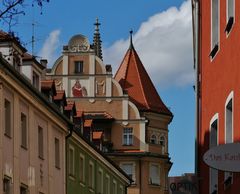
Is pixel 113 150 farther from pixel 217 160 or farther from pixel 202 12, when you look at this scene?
pixel 217 160

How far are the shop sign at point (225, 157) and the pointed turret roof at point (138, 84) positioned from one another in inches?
2656

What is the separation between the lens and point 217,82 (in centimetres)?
2167

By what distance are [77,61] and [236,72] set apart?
194ft

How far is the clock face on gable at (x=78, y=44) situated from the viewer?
7688cm

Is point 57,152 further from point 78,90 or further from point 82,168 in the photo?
point 78,90

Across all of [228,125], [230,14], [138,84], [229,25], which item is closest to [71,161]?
[228,125]

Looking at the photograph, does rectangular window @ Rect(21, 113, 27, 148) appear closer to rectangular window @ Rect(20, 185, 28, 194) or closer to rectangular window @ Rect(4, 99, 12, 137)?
rectangular window @ Rect(20, 185, 28, 194)

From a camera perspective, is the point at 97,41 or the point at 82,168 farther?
the point at 97,41

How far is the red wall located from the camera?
18.6m

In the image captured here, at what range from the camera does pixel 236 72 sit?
60.9ft

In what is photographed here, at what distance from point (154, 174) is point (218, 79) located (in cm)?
5938

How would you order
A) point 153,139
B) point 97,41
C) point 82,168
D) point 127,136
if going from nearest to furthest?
point 82,168
point 127,136
point 153,139
point 97,41

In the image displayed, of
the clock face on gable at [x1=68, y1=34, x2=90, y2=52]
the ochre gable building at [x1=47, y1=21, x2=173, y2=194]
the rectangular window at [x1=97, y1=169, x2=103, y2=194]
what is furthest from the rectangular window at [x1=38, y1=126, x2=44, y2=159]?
the clock face on gable at [x1=68, y1=34, x2=90, y2=52]

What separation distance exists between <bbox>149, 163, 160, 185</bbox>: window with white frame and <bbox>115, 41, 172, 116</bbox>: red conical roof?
5108mm
